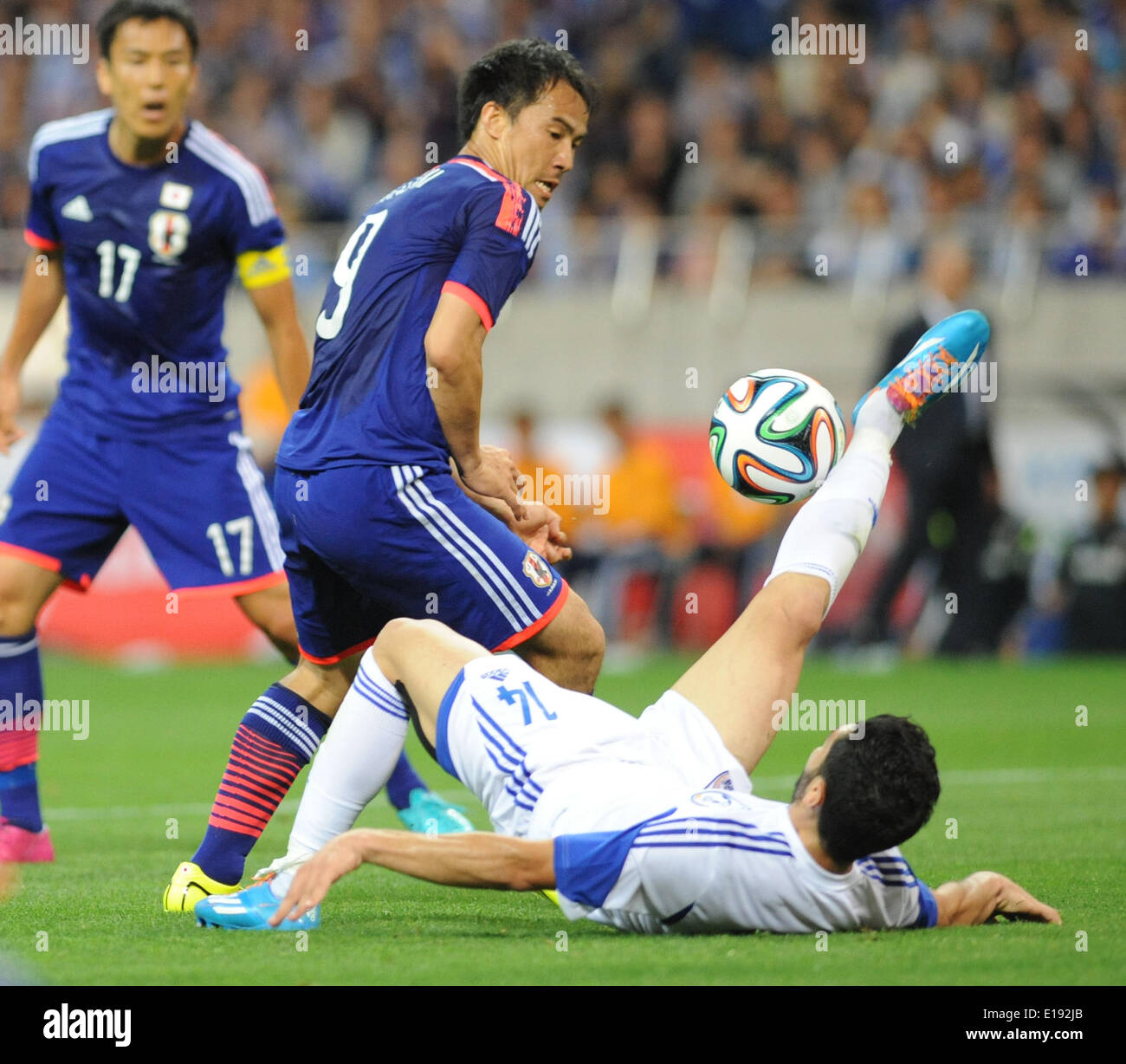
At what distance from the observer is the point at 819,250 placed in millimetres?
17406

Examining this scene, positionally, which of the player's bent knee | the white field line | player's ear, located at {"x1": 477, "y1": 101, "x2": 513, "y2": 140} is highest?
player's ear, located at {"x1": 477, "y1": 101, "x2": 513, "y2": 140}

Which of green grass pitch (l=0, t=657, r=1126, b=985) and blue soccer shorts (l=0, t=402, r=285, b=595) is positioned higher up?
blue soccer shorts (l=0, t=402, r=285, b=595)

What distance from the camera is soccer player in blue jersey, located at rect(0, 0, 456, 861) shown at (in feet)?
20.2

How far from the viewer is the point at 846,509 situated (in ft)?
17.2

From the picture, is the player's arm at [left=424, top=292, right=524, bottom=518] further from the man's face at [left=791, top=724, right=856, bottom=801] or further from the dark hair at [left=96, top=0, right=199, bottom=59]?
the dark hair at [left=96, top=0, right=199, bottom=59]

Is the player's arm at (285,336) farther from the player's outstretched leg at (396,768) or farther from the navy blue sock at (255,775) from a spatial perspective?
the navy blue sock at (255,775)

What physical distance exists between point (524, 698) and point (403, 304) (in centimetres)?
124

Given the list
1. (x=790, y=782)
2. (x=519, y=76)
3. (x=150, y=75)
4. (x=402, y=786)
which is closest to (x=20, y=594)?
(x=402, y=786)

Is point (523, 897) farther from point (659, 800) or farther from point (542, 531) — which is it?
point (659, 800)

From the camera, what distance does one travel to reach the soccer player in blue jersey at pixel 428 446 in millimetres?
4852

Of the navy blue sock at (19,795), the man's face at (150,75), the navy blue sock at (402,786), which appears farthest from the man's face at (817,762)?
the man's face at (150,75)

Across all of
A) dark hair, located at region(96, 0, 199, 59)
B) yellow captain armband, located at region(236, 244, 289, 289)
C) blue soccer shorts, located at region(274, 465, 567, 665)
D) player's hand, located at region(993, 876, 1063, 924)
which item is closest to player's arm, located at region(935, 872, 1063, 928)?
player's hand, located at region(993, 876, 1063, 924)

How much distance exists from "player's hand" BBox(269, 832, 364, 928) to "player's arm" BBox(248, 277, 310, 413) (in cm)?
230

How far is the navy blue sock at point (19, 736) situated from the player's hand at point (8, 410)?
0.74 m
